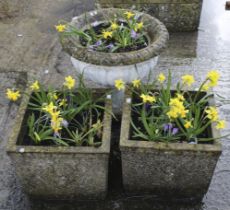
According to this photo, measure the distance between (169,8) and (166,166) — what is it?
2328mm

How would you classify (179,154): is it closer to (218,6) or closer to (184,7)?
(184,7)

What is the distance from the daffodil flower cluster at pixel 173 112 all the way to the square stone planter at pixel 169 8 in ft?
5.79

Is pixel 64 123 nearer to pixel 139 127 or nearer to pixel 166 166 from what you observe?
pixel 139 127

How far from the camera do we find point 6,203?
8.36ft

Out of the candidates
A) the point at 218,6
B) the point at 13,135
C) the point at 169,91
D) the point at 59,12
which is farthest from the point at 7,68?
the point at 218,6

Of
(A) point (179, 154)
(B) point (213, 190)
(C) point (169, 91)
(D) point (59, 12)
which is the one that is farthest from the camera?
(D) point (59, 12)

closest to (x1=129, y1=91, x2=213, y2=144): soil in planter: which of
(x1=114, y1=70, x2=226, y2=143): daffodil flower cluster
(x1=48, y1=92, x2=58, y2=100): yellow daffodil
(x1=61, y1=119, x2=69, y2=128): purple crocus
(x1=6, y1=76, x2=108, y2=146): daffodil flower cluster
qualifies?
(x1=114, y1=70, x2=226, y2=143): daffodil flower cluster

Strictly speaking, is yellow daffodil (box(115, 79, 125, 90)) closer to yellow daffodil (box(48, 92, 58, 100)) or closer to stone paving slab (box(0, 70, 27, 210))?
yellow daffodil (box(48, 92, 58, 100))

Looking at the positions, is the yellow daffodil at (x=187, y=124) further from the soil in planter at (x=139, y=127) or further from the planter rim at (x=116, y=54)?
the planter rim at (x=116, y=54)

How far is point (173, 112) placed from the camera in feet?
7.04

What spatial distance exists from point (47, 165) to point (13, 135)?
297 millimetres

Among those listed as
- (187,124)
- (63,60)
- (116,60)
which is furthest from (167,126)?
(63,60)

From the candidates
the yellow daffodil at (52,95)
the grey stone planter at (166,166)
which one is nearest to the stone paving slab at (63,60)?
the grey stone planter at (166,166)

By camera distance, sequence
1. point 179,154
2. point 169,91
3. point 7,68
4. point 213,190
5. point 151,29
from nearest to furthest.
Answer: point 179,154
point 169,91
point 213,190
point 151,29
point 7,68
